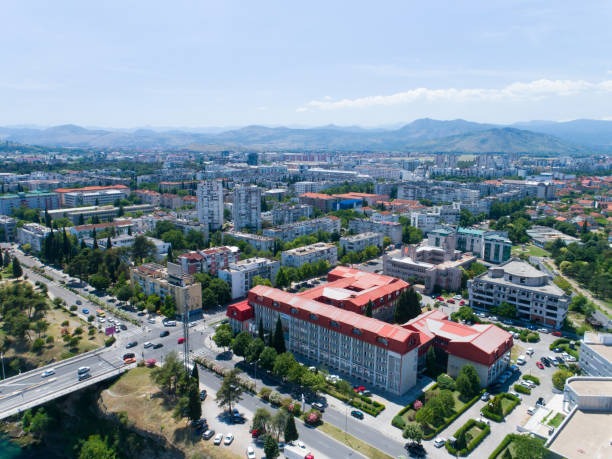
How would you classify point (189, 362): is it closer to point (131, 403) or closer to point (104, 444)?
point (131, 403)

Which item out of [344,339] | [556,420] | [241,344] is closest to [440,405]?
[556,420]

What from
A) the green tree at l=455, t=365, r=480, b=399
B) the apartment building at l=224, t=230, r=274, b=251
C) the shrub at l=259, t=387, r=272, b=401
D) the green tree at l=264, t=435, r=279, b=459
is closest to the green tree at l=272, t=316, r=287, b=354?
the shrub at l=259, t=387, r=272, b=401

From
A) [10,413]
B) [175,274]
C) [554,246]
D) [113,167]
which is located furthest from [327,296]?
[113,167]

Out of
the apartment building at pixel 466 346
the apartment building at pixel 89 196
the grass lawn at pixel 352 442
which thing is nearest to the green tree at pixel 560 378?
the apartment building at pixel 466 346

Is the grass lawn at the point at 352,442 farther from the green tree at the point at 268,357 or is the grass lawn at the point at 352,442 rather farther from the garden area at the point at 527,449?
the green tree at the point at 268,357

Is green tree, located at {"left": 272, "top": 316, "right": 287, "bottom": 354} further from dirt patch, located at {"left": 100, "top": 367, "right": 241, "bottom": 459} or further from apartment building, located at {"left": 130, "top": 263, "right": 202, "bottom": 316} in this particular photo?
apartment building, located at {"left": 130, "top": 263, "right": 202, "bottom": 316}

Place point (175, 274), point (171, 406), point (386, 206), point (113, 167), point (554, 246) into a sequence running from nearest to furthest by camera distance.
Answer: point (171, 406)
point (175, 274)
point (554, 246)
point (386, 206)
point (113, 167)
